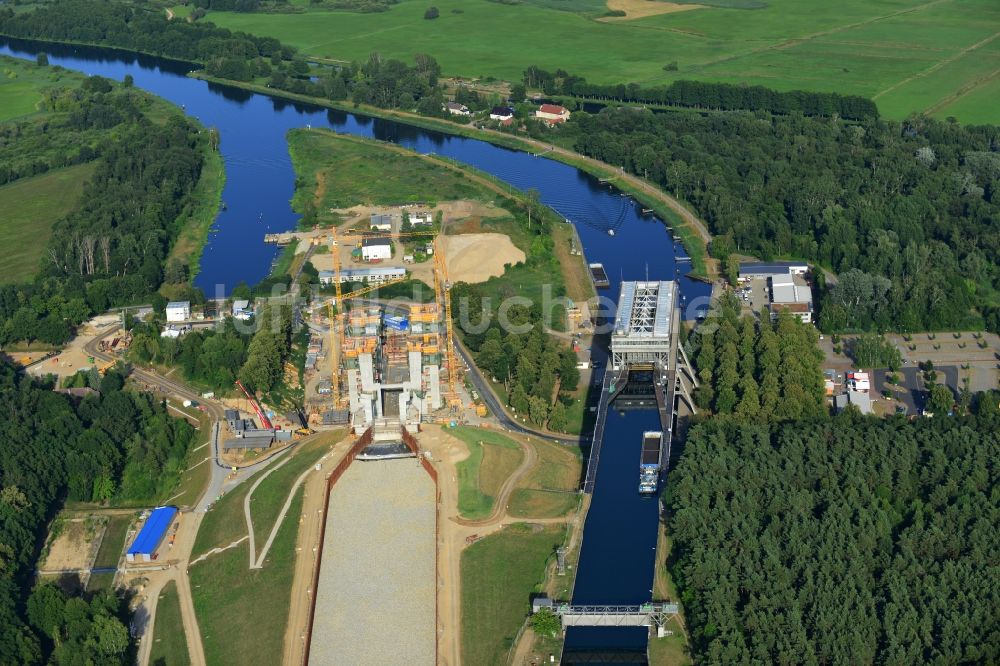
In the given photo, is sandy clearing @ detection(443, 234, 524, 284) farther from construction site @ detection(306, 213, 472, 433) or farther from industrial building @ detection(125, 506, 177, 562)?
industrial building @ detection(125, 506, 177, 562)

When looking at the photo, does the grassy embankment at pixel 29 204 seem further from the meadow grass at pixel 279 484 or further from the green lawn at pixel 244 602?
the green lawn at pixel 244 602

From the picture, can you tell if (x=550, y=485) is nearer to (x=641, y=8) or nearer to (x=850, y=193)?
(x=850, y=193)

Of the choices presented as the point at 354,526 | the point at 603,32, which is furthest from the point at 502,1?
the point at 354,526

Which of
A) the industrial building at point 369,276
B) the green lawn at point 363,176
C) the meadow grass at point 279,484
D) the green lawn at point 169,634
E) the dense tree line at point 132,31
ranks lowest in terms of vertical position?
the green lawn at point 169,634

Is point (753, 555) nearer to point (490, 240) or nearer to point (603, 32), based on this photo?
point (490, 240)

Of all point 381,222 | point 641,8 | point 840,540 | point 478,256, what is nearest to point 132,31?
point 641,8

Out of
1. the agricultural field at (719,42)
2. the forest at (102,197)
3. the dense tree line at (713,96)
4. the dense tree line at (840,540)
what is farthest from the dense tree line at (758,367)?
the agricultural field at (719,42)
